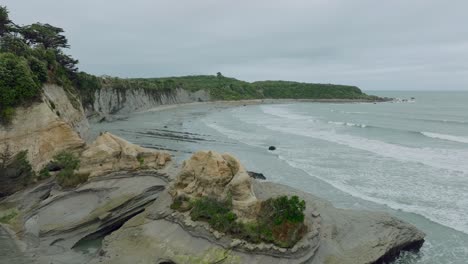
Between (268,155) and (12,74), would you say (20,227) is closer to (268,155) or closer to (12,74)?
(12,74)

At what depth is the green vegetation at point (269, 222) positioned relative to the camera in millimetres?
14820

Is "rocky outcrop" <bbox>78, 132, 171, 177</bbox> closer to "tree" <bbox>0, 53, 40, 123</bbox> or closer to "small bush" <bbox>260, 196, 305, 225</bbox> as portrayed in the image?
"tree" <bbox>0, 53, 40, 123</bbox>

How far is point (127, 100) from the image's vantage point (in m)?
90.9

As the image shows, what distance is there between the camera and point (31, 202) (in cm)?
2136

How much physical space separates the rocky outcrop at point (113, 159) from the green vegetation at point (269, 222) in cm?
713

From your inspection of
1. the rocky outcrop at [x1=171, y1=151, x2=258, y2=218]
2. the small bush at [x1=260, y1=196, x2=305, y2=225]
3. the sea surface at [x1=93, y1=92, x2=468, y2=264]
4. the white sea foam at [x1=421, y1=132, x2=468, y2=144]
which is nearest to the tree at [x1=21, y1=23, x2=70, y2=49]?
the sea surface at [x1=93, y1=92, x2=468, y2=264]

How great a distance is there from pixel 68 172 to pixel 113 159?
7.58 feet

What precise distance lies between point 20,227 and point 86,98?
47.7m

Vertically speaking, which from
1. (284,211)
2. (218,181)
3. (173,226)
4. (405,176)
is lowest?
(405,176)

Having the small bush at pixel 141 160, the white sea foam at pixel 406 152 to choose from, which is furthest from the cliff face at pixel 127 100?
the small bush at pixel 141 160

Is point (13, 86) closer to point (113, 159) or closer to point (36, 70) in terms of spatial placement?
point (36, 70)

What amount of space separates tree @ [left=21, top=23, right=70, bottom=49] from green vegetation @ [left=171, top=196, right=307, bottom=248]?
4196 centimetres

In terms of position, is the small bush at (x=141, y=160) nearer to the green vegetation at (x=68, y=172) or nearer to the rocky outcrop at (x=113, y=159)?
the rocky outcrop at (x=113, y=159)

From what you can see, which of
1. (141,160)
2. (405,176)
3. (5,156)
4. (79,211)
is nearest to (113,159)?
(141,160)
